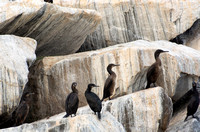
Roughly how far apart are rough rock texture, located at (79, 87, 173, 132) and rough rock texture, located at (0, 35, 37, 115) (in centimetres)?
160

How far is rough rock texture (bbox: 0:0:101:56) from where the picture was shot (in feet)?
48.9

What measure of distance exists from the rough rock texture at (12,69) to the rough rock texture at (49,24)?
0.60m

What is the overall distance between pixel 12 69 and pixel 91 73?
2.93 meters

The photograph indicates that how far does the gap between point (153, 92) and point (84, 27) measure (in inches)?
156

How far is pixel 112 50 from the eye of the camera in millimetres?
16141

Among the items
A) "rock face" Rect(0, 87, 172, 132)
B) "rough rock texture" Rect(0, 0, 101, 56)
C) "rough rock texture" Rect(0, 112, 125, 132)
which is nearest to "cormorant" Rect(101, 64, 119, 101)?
"rock face" Rect(0, 87, 172, 132)

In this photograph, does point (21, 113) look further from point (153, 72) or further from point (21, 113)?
point (153, 72)

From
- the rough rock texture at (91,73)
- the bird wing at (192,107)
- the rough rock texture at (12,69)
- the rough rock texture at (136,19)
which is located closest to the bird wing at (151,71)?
the rough rock texture at (91,73)

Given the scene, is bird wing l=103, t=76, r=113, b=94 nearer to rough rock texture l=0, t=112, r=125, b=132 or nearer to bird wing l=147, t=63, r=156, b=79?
bird wing l=147, t=63, r=156, b=79

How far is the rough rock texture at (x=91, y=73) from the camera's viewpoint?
15.9 metres

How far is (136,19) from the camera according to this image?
1961cm

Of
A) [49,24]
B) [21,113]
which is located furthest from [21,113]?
[49,24]

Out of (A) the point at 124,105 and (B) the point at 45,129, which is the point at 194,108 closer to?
(A) the point at 124,105

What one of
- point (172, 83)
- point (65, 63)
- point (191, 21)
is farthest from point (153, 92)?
point (191, 21)
